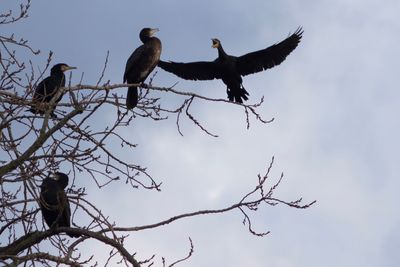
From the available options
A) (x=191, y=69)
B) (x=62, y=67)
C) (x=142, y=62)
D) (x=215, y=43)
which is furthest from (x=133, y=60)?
(x=191, y=69)

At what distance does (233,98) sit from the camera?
9602 millimetres

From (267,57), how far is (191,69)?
3.40 ft

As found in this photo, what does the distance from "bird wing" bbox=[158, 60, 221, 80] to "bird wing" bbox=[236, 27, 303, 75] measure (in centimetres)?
45

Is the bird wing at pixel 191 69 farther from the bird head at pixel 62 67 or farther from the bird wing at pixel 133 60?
the bird wing at pixel 133 60

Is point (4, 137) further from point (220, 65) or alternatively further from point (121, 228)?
point (220, 65)

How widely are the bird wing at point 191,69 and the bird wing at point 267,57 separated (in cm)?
45

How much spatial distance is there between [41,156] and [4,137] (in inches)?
9.7

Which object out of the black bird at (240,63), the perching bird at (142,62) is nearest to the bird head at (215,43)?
the black bird at (240,63)

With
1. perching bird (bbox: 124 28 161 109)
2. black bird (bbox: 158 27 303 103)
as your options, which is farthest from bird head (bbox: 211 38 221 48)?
perching bird (bbox: 124 28 161 109)

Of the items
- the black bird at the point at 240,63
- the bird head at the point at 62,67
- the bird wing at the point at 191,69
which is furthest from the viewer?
the bird wing at the point at 191,69

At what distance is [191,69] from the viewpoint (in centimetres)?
1047

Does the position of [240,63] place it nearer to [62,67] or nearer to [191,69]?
[191,69]

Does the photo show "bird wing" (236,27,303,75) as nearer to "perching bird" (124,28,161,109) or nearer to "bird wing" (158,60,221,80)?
"bird wing" (158,60,221,80)

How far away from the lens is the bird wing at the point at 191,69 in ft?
33.9
